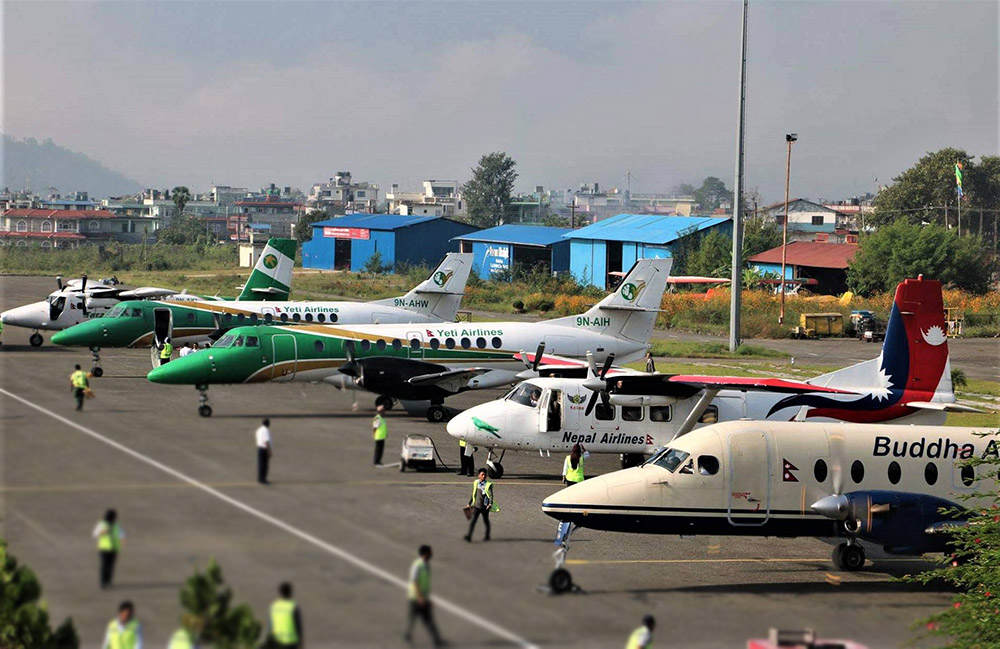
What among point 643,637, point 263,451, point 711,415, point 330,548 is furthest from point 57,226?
point 711,415

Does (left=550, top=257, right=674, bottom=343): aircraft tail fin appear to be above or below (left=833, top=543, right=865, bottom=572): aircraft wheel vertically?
above

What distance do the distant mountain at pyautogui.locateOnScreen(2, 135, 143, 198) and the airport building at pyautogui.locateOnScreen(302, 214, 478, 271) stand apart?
78573 millimetres

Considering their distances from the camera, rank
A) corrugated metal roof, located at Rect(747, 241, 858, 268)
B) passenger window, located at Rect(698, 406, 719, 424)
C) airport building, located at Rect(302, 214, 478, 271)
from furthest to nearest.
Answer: airport building, located at Rect(302, 214, 478, 271) < corrugated metal roof, located at Rect(747, 241, 858, 268) < passenger window, located at Rect(698, 406, 719, 424)

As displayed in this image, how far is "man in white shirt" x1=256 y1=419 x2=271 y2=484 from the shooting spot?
691 centimetres

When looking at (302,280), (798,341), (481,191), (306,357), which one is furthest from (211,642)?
(481,191)

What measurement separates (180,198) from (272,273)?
616 centimetres

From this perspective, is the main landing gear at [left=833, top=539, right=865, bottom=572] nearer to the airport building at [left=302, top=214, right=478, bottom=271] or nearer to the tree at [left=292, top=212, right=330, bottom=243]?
the tree at [left=292, top=212, right=330, bottom=243]

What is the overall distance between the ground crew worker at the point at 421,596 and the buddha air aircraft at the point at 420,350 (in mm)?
2219

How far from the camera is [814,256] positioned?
8775cm

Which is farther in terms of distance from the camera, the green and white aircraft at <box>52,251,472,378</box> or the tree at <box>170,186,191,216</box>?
the green and white aircraft at <box>52,251,472,378</box>

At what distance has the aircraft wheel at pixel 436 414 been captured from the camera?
13881 mm

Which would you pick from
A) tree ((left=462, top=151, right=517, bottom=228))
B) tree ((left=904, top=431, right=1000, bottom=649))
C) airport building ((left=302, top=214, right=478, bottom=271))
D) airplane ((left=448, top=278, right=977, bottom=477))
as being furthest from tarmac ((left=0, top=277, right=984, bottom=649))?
tree ((left=462, top=151, right=517, bottom=228))

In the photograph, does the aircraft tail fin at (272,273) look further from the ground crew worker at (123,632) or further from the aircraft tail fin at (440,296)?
the aircraft tail fin at (440,296)

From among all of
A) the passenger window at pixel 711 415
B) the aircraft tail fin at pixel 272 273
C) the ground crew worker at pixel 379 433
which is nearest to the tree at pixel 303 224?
the aircraft tail fin at pixel 272 273
